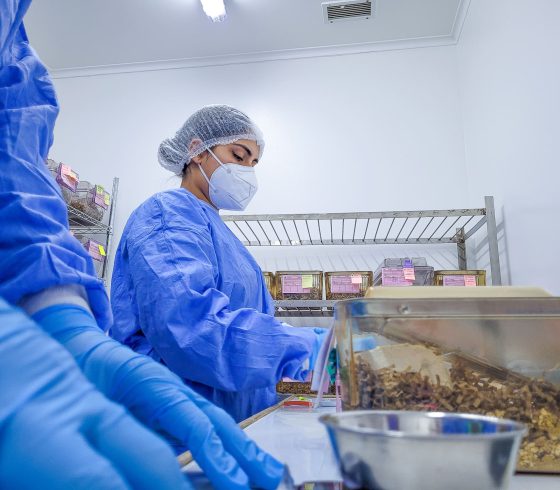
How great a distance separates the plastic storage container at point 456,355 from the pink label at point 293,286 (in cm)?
136

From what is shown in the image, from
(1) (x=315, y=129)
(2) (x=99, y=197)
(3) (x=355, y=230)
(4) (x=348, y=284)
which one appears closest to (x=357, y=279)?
(4) (x=348, y=284)

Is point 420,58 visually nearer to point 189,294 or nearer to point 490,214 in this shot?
point 490,214

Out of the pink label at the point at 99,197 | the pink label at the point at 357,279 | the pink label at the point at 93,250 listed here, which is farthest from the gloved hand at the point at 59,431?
the pink label at the point at 99,197

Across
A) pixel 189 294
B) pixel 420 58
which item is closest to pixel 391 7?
pixel 420 58

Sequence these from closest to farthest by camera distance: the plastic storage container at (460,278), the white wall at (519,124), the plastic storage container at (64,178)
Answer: the white wall at (519,124) → the plastic storage container at (460,278) → the plastic storage container at (64,178)

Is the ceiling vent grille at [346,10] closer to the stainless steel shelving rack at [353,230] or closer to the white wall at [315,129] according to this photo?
the white wall at [315,129]

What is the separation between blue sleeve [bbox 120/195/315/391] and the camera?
96cm

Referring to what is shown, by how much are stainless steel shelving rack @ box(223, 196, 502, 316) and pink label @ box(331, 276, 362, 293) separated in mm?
109

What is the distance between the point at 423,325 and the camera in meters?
0.60

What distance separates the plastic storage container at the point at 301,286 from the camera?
197 centimetres

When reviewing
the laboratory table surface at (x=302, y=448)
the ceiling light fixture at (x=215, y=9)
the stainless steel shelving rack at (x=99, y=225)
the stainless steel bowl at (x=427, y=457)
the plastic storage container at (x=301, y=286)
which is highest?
the ceiling light fixture at (x=215, y=9)

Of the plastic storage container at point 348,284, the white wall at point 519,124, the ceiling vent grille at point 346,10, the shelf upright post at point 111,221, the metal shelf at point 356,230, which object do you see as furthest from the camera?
the shelf upright post at point 111,221

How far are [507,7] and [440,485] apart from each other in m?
1.89

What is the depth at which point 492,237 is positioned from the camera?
1.91 m
